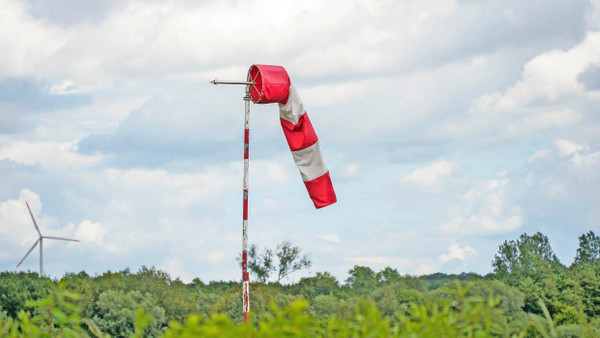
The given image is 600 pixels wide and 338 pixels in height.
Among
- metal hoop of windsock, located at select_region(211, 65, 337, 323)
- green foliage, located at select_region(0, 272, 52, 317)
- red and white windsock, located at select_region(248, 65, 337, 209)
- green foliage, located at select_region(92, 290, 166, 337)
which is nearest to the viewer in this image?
metal hoop of windsock, located at select_region(211, 65, 337, 323)

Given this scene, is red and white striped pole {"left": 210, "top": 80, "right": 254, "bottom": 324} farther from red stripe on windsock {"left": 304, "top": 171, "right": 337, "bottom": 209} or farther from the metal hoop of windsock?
red stripe on windsock {"left": 304, "top": 171, "right": 337, "bottom": 209}

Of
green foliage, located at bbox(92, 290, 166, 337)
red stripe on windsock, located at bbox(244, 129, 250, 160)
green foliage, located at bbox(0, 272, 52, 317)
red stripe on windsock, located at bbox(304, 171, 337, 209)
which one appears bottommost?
green foliage, located at bbox(92, 290, 166, 337)

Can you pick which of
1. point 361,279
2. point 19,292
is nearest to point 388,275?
point 361,279

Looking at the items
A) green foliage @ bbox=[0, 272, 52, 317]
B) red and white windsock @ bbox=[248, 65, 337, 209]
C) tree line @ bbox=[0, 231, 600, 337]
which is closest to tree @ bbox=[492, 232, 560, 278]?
tree line @ bbox=[0, 231, 600, 337]

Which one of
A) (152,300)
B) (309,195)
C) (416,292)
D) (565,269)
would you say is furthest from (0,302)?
(565,269)

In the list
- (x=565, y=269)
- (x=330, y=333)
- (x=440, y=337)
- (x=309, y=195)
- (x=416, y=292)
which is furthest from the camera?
(x=565, y=269)

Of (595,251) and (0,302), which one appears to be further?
(595,251)

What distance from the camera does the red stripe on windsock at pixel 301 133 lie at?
22.4m

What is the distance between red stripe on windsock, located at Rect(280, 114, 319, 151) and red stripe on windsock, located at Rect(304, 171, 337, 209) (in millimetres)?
1218

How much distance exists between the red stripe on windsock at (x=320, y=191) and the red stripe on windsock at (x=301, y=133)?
1.22 meters

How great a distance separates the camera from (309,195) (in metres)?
22.6

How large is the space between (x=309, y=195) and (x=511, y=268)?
33.8 feet

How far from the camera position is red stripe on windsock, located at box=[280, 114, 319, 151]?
22406 millimetres

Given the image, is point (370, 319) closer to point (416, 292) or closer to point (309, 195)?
point (309, 195)
